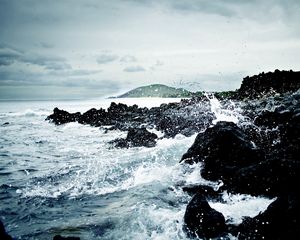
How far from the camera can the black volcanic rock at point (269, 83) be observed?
123 ft

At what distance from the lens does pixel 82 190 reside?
35.4 ft

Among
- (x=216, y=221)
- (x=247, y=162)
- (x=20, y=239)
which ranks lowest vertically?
(x=20, y=239)

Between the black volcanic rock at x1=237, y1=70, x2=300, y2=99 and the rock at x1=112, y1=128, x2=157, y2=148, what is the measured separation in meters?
20.8

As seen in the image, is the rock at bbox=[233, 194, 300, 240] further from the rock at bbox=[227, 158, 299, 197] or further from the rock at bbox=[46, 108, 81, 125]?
the rock at bbox=[46, 108, 81, 125]

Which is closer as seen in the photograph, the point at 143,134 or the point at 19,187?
the point at 19,187

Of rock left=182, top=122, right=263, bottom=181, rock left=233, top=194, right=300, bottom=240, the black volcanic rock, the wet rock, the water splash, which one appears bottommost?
the wet rock

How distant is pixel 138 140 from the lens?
19.8m

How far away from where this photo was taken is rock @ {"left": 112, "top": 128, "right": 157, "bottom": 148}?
19359 millimetres

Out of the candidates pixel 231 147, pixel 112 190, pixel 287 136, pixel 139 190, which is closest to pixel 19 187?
pixel 112 190

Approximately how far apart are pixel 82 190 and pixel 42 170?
4929mm

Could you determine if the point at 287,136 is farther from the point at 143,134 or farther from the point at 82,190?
the point at 143,134

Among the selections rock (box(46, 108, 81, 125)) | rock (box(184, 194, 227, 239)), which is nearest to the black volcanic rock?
rock (box(46, 108, 81, 125))

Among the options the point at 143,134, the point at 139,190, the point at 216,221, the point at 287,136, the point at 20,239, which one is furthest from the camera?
the point at 143,134

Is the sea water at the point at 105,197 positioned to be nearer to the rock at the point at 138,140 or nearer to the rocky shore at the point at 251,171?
the rocky shore at the point at 251,171
